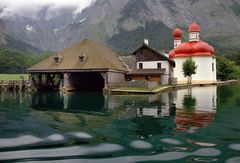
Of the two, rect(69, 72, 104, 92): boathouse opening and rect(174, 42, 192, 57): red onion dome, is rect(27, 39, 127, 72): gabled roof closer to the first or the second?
rect(69, 72, 104, 92): boathouse opening

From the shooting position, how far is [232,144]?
14.6 meters

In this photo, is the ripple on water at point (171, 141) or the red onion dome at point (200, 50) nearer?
the ripple on water at point (171, 141)

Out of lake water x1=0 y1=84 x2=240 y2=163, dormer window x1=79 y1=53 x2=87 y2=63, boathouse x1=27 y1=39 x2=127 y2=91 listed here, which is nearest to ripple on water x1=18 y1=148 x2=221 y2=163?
lake water x1=0 y1=84 x2=240 y2=163

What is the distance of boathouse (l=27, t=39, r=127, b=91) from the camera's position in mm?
55781

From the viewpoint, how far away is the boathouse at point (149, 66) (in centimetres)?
6769

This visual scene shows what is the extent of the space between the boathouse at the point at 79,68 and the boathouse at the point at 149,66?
10.6ft

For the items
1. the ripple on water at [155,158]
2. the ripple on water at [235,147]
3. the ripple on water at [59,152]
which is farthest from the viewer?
the ripple on water at [235,147]

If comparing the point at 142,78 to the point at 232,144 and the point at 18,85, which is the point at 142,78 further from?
the point at 232,144

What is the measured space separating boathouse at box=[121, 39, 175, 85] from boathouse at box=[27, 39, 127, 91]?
322 cm

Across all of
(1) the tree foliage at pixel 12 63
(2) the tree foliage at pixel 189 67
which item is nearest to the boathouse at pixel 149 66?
(2) the tree foliage at pixel 189 67

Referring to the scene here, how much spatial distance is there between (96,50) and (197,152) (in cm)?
5018

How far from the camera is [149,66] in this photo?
7012 cm

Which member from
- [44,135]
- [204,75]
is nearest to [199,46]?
[204,75]

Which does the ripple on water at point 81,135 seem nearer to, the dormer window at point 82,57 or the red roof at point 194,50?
the dormer window at point 82,57
